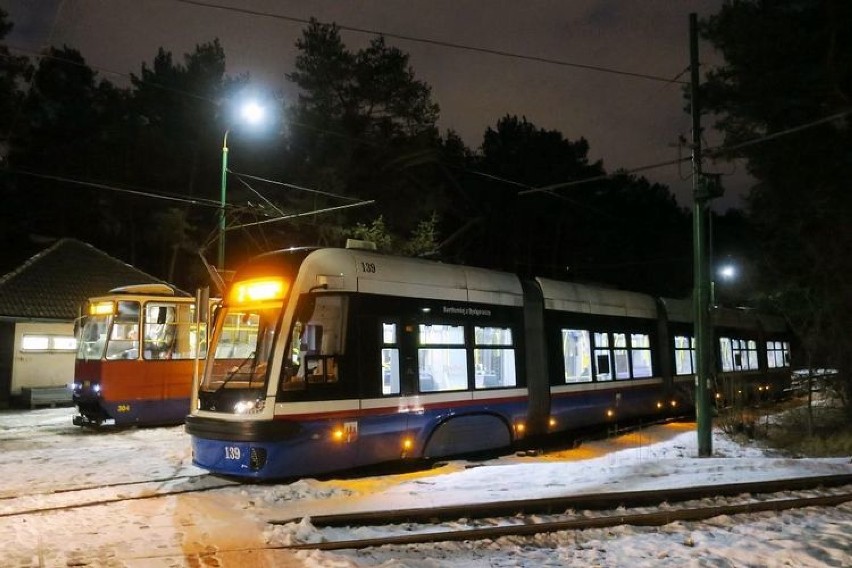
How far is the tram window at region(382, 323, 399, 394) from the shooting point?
11.2m

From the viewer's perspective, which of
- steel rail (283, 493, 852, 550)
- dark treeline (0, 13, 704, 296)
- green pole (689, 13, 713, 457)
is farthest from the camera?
dark treeline (0, 13, 704, 296)

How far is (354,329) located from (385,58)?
27.2 metres

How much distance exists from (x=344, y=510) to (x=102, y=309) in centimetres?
1166

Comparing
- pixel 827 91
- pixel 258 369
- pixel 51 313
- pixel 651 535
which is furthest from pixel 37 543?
pixel 51 313

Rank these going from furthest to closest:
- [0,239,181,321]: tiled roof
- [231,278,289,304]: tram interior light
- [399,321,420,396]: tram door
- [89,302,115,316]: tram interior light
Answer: [0,239,181,321]: tiled roof, [89,302,115,316]: tram interior light, [399,321,420,396]: tram door, [231,278,289,304]: tram interior light

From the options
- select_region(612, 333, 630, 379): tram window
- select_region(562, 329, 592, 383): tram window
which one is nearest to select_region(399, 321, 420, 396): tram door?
select_region(562, 329, 592, 383): tram window

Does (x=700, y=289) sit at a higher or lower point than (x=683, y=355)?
higher

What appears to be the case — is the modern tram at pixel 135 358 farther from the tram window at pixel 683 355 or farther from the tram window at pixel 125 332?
the tram window at pixel 683 355

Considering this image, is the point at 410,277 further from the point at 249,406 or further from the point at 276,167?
the point at 276,167

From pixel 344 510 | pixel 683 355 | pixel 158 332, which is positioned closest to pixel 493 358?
pixel 344 510

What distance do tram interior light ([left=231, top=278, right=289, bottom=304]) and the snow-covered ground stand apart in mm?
2646

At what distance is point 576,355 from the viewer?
15.7m

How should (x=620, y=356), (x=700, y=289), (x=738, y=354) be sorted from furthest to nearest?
(x=738, y=354) → (x=620, y=356) → (x=700, y=289)

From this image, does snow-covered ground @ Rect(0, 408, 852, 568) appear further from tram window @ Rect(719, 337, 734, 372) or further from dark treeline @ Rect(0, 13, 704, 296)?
dark treeline @ Rect(0, 13, 704, 296)
